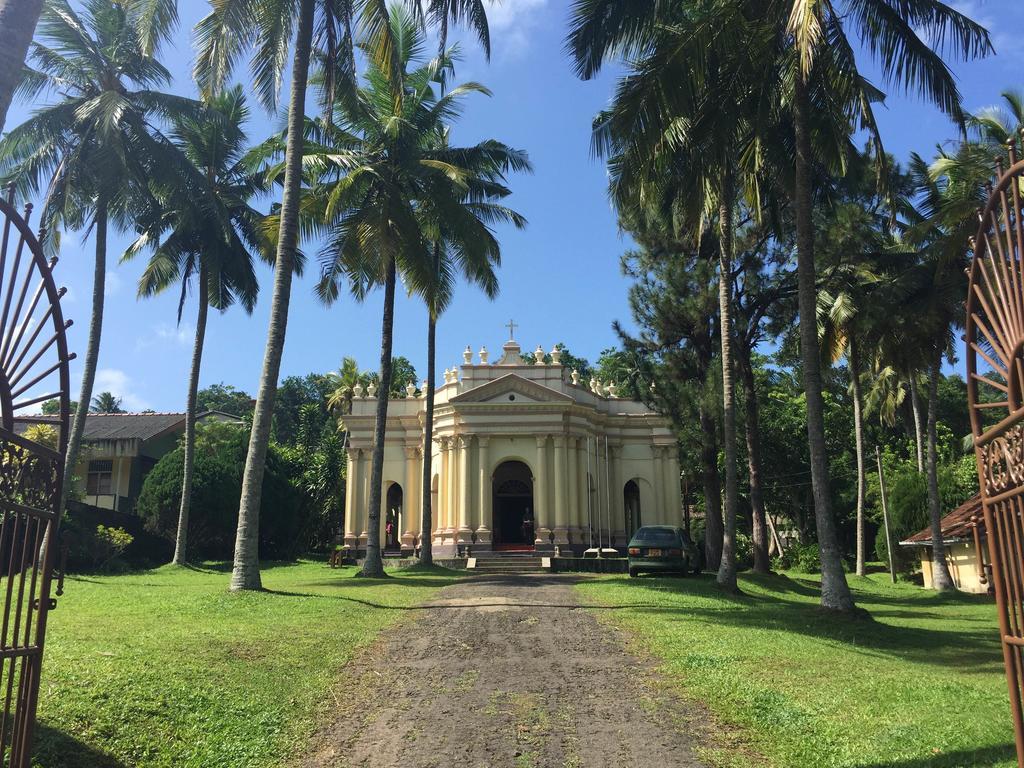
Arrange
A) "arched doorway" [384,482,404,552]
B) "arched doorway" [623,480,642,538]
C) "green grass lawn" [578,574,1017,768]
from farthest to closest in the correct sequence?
"arched doorway" [623,480,642,538] < "arched doorway" [384,482,404,552] < "green grass lawn" [578,574,1017,768]

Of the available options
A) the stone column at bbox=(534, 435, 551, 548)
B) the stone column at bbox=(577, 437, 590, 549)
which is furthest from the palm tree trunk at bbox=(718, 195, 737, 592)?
the stone column at bbox=(577, 437, 590, 549)

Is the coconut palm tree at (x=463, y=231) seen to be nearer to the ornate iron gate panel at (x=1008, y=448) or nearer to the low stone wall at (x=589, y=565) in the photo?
the low stone wall at (x=589, y=565)

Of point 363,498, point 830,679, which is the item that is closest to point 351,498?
point 363,498

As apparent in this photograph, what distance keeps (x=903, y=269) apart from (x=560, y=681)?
19706mm

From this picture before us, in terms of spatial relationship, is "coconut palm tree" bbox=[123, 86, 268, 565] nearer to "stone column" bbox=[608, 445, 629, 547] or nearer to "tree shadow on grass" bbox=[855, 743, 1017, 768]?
"stone column" bbox=[608, 445, 629, 547]

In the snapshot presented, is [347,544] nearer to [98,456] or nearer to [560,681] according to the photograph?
[98,456]

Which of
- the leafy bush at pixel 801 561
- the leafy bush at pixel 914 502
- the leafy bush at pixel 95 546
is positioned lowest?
the leafy bush at pixel 801 561

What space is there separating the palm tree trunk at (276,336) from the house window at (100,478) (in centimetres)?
2776

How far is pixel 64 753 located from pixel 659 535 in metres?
19.8

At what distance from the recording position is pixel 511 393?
33.4 meters

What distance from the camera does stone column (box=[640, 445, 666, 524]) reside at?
121 ft

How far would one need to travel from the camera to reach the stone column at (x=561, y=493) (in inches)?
1278

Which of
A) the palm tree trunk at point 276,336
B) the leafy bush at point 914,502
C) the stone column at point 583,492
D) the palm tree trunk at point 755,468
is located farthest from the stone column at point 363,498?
the leafy bush at point 914,502

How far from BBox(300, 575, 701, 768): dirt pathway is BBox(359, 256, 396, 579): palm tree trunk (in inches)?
388
